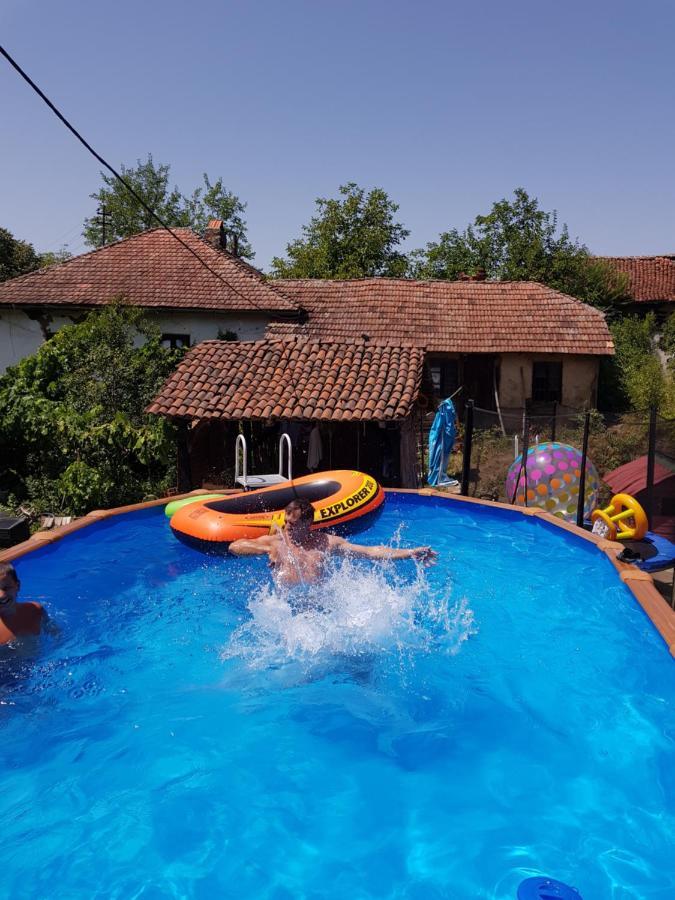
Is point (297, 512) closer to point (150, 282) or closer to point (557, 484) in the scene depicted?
point (557, 484)

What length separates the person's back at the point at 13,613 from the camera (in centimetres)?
549

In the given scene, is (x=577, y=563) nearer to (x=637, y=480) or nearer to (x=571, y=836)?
(x=637, y=480)

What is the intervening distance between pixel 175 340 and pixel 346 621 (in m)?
14.3

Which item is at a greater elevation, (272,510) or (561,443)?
(272,510)

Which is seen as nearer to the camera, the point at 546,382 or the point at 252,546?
the point at 252,546

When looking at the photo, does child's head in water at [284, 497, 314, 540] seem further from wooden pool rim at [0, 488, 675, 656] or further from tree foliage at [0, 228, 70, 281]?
tree foliage at [0, 228, 70, 281]

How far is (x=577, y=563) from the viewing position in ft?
30.0

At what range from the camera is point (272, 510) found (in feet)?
28.7

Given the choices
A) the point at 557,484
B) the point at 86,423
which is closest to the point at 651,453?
the point at 557,484

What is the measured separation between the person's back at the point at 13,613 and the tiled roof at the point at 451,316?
14.7 m

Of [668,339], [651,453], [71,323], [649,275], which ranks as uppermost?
[649,275]

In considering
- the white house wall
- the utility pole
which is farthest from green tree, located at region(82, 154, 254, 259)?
the white house wall

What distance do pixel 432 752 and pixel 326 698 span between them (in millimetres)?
1120

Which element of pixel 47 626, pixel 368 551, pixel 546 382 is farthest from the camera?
pixel 546 382
